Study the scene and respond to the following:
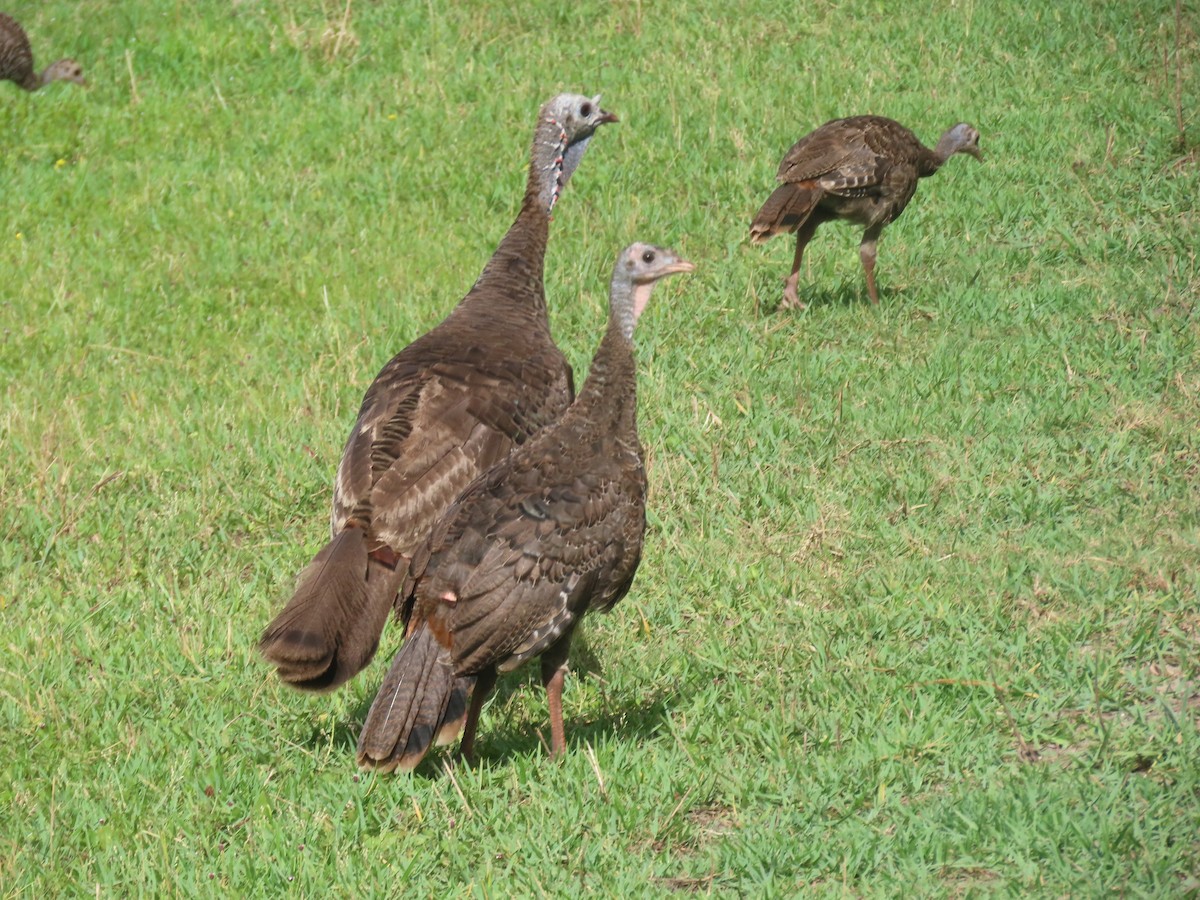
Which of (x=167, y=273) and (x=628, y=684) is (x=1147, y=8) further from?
(x=628, y=684)

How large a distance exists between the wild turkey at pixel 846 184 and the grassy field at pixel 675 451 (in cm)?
41

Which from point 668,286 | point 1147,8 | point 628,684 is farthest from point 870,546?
point 1147,8

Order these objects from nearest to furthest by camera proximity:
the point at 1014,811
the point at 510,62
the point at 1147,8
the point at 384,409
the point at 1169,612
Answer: the point at 1014,811, the point at 1169,612, the point at 384,409, the point at 1147,8, the point at 510,62

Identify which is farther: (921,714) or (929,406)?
(929,406)

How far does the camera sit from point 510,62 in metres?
12.8

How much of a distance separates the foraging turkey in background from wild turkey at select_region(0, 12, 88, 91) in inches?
324

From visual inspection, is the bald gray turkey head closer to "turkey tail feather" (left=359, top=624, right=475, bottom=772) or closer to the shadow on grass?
the shadow on grass

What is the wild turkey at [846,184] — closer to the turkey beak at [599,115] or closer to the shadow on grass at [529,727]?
the turkey beak at [599,115]

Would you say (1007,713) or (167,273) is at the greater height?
(1007,713)

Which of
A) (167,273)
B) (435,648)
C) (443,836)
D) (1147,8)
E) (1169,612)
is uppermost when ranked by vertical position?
(1147,8)

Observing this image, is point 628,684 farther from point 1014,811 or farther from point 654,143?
point 654,143

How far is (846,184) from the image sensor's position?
830 cm

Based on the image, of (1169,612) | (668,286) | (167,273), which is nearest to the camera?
(1169,612)

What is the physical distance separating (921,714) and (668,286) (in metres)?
4.58
